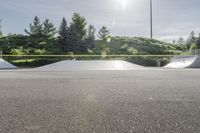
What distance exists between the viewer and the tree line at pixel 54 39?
59.5 metres

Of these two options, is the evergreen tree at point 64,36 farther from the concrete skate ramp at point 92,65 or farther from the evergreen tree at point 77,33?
the concrete skate ramp at point 92,65

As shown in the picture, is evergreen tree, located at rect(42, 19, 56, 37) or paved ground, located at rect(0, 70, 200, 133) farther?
evergreen tree, located at rect(42, 19, 56, 37)

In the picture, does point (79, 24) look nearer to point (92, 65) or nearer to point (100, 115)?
point (92, 65)

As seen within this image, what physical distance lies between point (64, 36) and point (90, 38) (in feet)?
21.4

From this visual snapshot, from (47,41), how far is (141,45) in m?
21.8

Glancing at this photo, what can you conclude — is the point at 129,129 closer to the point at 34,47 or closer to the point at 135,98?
the point at 135,98

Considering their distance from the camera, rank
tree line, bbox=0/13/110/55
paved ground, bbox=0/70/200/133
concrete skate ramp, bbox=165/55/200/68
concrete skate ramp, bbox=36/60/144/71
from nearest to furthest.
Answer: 1. paved ground, bbox=0/70/200/133
2. concrete skate ramp, bbox=36/60/144/71
3. concrete skate ramp, bbox=165/55/200/68
4. tree line, bbox=0/13/110/55

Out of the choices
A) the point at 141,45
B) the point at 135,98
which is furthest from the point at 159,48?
the point at 135,98

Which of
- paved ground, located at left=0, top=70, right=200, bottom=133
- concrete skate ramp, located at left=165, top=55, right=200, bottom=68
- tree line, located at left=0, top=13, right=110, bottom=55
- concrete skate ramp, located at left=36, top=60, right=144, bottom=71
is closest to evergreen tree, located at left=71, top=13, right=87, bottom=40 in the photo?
tree line, located at left=0, top=13, right=110, bottom=55

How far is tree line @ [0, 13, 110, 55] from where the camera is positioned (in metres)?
59.5

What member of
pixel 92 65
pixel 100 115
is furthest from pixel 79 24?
pixel 100 115

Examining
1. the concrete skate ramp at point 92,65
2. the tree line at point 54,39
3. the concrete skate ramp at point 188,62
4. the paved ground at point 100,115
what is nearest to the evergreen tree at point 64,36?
the tree line at point 54,39

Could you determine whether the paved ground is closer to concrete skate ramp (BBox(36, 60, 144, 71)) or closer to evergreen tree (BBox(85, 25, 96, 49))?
concrete skate ramp (BBox(36, 60, 144, 71))

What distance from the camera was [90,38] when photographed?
67062mm
